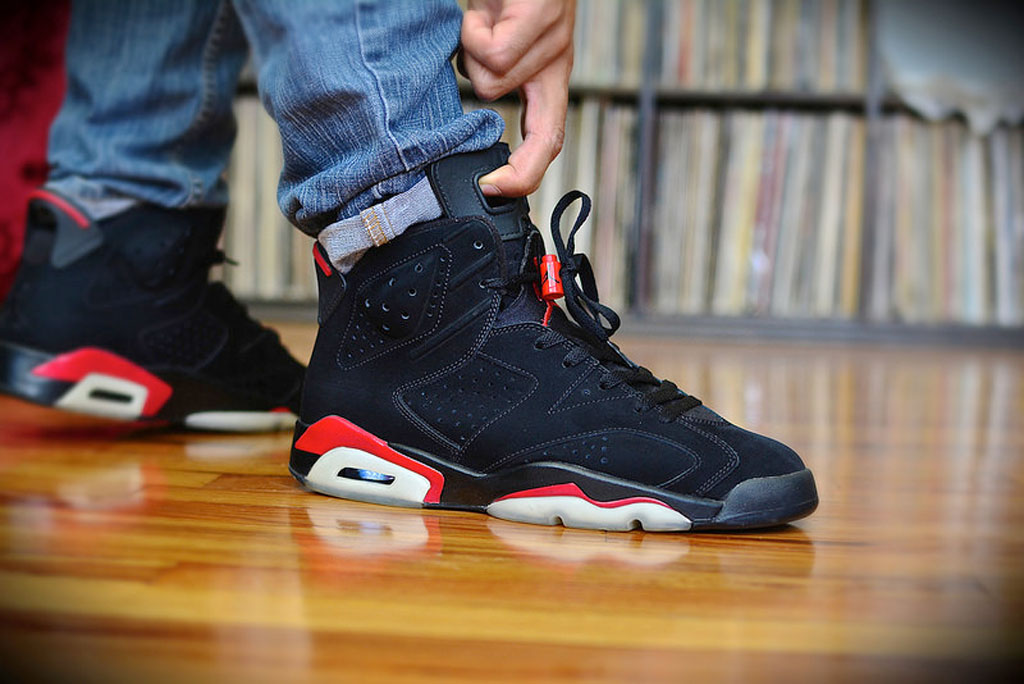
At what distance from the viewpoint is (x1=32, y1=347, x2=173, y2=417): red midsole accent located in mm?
910

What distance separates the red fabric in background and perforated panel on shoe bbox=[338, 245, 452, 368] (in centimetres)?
113

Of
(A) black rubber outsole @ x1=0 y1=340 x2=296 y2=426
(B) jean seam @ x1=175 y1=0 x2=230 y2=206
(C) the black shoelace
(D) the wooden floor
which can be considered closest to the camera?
(D) the wooden floor

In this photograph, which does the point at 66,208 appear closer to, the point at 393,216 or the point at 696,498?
the point at 393,216

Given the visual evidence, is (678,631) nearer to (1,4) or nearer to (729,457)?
(729,457)

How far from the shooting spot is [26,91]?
1.59 meters

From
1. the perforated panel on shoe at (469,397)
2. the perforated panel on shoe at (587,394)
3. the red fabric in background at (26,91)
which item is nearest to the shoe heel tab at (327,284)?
the perforated panel on shoe at (469,397)

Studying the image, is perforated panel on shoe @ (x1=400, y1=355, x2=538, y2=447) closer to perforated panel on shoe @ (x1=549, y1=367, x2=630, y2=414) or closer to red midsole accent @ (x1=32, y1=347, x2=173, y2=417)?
perforated panel on shoe @ (x1=549, y1=367, x2=630, y2=414)

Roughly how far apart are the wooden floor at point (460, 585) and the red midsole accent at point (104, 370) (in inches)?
2.9

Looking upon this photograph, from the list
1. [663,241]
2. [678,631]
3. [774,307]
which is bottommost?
[678,631]

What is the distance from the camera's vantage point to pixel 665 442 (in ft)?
2.11

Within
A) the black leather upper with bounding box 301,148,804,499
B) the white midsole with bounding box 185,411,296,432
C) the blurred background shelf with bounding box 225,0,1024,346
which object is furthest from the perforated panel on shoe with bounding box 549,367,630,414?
the blurred background shelf with bounding box 225,0,1024,346

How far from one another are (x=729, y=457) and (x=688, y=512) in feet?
0.16

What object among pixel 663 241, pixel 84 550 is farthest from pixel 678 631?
pixel 663 241

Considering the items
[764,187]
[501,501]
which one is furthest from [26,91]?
[764,187]
